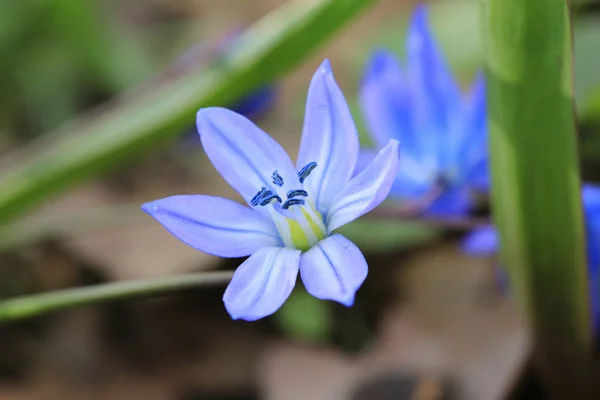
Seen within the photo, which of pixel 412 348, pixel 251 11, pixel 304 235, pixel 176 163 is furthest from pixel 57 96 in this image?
pixel 304 235

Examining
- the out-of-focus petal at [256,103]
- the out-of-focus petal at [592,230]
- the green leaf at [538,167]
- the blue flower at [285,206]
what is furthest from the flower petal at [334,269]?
the out-of-focus petal at [256,103]

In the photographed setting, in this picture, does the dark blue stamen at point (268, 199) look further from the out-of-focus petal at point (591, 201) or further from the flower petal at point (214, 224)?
the out-of-focus petal at point (591, 201)

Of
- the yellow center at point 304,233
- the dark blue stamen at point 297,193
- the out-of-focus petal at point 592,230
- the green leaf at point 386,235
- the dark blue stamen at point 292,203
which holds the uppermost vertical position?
the dark blue stamen at point 297,193

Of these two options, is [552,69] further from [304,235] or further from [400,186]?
[400,186]

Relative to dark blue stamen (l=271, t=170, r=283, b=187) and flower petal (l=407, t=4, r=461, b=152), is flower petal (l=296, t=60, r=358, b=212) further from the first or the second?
flower petal (l=407, t=4, r=461, b=152)

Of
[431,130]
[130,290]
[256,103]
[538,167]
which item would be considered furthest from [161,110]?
[538,167]

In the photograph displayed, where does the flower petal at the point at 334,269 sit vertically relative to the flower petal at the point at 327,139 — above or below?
below

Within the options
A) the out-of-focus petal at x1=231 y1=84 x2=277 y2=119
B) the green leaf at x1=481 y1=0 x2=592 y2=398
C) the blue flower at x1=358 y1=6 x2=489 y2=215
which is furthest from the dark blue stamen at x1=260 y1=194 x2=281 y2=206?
the out-of-focus petal at x1=231 y1=84 x2=277 y2=119
